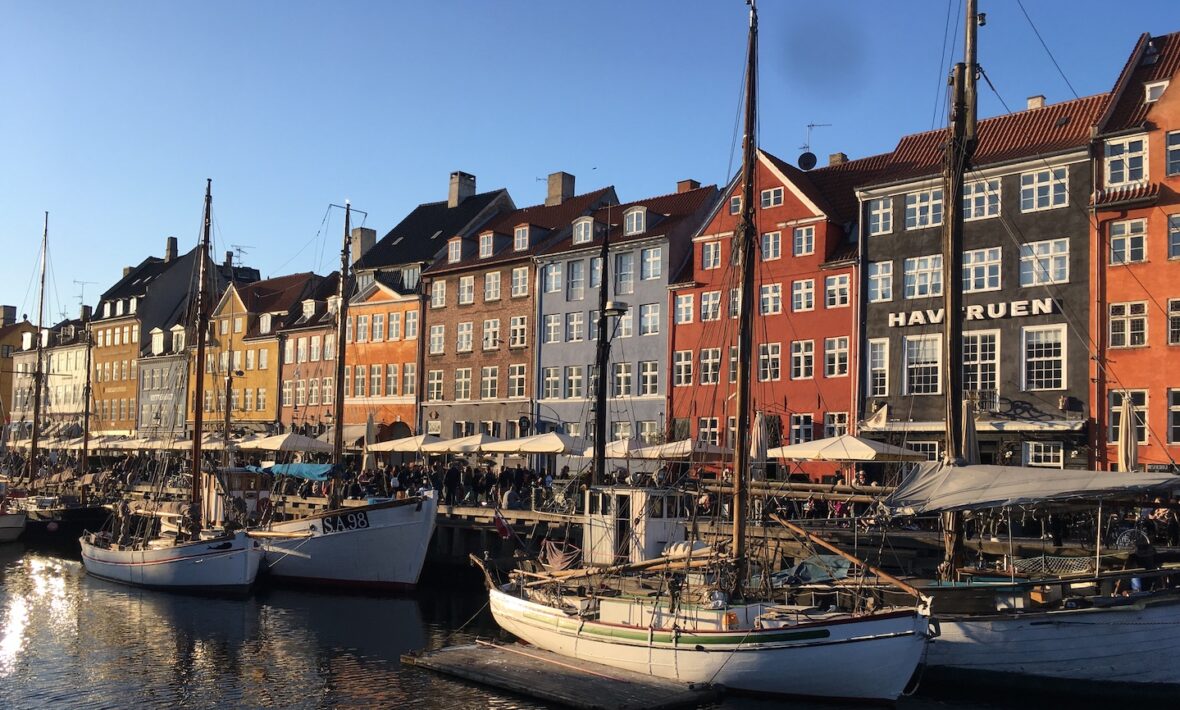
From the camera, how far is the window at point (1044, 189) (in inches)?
1512

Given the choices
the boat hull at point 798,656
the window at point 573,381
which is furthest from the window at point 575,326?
the boat hull at point 798,656

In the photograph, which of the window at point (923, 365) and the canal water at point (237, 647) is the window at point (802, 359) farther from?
the canal water at point (237, 647)

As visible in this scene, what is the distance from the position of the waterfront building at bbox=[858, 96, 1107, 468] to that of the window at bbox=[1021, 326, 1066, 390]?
1.5 inches

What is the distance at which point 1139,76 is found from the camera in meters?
39.1

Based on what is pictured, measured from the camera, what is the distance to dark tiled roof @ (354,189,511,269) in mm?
66625

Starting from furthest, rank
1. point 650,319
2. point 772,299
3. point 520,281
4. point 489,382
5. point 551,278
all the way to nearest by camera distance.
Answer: point 489,382, point 520,281, point 551,278, point 650,319, point 772,299

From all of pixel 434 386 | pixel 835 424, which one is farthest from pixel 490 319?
pixel 835 424

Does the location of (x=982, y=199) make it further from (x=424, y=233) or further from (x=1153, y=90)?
(x=424, y=233)

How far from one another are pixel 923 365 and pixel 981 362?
2.19 metres

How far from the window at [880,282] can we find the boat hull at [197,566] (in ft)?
80.6

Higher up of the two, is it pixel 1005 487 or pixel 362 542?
pixel 1005 487

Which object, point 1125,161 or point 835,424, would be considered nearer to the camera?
point 1125,161

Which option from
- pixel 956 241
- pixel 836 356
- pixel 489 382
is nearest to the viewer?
pixel 956 241

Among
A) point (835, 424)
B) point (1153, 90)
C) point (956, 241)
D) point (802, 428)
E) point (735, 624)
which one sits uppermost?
point (1153, 90)
